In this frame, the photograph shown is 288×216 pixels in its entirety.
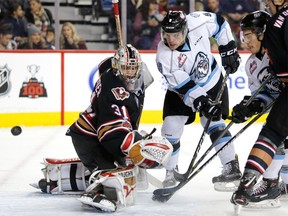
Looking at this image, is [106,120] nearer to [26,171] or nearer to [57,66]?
[26,171]

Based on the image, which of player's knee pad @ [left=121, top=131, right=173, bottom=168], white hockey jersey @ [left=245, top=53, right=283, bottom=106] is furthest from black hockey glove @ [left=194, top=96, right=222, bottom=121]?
player's knee pad @ [left=121, top=131, right=173, bottom=168]

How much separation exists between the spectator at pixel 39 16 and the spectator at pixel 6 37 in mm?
208

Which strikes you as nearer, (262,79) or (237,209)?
(237,209)

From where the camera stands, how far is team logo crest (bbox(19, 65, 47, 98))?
→ 6430 mm

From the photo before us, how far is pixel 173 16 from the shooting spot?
140 inches

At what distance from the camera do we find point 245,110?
330 centimetres

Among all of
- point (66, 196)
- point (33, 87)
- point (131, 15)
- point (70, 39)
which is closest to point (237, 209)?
point (66, 196)

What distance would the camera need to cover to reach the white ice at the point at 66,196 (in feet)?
10.5

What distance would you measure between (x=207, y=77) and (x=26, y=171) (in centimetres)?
128

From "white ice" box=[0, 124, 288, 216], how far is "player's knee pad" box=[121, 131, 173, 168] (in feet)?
0.73

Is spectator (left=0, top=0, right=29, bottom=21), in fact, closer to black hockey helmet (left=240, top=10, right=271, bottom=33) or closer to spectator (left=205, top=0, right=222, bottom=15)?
spectator (left=205, top=0, right=222, bottom=15)

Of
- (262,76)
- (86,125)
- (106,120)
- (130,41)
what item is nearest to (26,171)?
(86,125)

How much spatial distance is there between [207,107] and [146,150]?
1.59 feet

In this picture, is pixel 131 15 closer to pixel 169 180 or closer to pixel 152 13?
pixel 152 13
